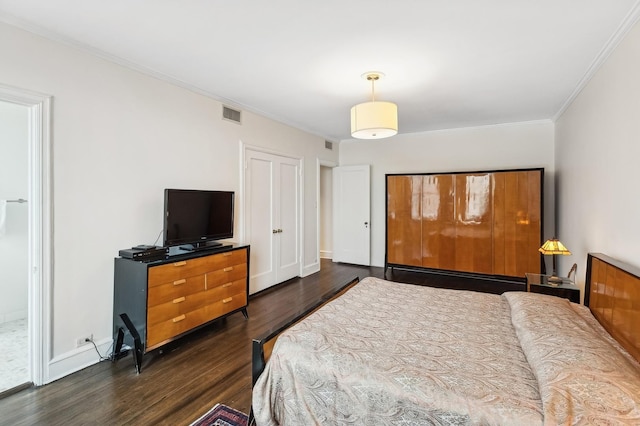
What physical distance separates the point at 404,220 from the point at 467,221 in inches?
40.4

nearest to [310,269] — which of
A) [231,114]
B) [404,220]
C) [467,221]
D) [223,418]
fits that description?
[404,220]

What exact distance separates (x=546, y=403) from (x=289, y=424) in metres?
1.19

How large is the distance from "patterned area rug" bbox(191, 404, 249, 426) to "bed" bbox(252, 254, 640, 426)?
372 millimetres

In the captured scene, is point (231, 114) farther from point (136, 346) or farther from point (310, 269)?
point (310, 269)

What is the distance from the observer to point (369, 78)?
3295 mm

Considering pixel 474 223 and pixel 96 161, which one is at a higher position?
pixel 96 161

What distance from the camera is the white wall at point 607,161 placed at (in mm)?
2201

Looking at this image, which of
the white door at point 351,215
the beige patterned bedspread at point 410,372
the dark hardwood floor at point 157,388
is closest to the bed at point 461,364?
the beige patterned bedspread at point 410,372

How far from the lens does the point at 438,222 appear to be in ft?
17.8

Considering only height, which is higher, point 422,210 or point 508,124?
point 508,124

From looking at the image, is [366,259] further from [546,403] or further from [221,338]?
[546,403]

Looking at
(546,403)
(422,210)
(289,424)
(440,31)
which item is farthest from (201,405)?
(422,210)

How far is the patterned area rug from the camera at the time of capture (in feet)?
6.47

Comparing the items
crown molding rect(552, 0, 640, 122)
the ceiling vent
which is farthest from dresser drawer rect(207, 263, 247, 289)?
crown molding rect(552, 0, 640, 122)
